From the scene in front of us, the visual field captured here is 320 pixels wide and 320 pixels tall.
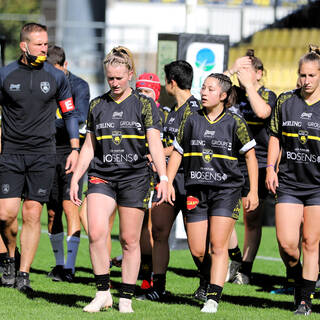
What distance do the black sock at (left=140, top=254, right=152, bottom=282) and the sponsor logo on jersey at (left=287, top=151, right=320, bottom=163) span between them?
6.16 ft

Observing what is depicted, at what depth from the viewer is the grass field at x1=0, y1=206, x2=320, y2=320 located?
6.69m

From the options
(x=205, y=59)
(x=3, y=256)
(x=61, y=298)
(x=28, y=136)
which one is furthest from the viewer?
(x=205, y=59)

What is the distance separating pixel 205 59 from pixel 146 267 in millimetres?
4043

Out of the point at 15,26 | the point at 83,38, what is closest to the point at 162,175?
the point at 83,38

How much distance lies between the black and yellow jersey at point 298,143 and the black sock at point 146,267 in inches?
65.9

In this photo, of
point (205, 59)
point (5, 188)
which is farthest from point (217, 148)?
point (205, 59)

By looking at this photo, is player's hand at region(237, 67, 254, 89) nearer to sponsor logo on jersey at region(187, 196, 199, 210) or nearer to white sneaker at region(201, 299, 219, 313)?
sponsor logo on jersey at region(187, 196, 199, 210)

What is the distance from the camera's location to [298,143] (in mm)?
7023

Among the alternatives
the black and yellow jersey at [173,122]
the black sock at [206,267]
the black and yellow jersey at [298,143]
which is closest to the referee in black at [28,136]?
the black and yellow jersey at [173,122]

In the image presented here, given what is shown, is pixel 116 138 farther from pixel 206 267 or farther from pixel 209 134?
pixel 206 267

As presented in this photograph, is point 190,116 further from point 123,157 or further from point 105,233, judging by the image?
point 105,233

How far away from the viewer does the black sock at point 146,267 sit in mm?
8031

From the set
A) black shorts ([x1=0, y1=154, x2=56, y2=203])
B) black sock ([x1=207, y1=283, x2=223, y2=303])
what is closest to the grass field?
black sock ([x1=207, y1=283, x2=223, y2=303])

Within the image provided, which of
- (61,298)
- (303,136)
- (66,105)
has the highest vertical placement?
(66,105)
